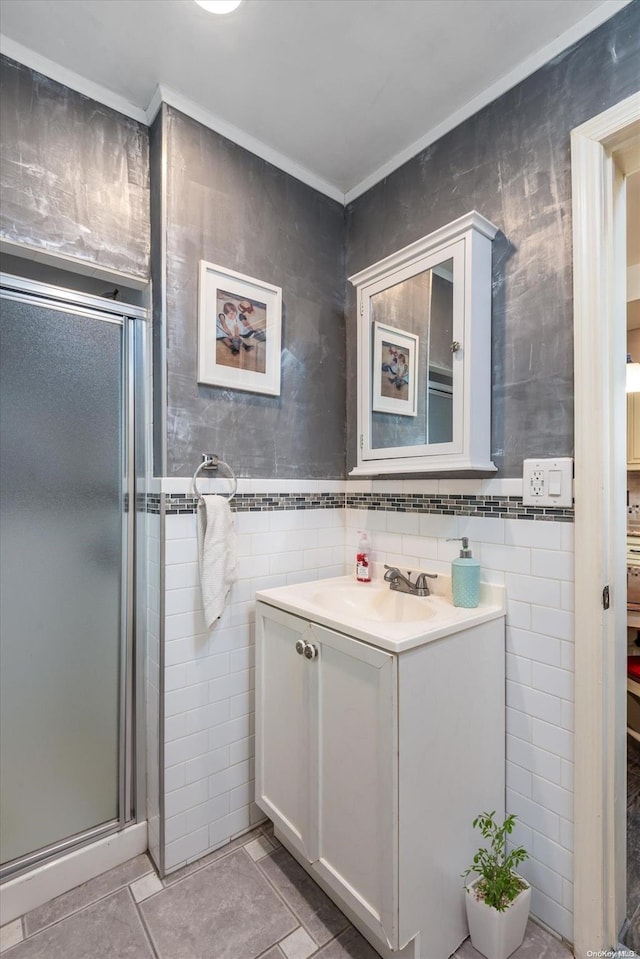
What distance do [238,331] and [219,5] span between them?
0.80 m

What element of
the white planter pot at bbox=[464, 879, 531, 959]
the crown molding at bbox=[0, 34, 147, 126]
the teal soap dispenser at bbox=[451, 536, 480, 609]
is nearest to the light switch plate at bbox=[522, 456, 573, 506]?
the teal soap dispenser at bbox=[451, 536, 480, 609]

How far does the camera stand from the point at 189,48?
128 cm

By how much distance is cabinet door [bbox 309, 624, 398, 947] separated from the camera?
1.03m

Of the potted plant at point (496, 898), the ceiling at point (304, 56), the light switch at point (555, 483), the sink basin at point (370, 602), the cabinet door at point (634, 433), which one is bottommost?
the potted plant at point (496, 898)

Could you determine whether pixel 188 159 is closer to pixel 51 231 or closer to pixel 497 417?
pixel 51 231

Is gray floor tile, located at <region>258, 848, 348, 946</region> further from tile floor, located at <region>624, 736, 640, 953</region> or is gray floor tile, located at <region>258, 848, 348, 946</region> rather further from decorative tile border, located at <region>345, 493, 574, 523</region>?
decorative tile border, located at <region>345, 493, 574, 523</region>

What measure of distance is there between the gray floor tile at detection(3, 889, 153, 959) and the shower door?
190mm

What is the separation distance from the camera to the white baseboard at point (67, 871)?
1.25 m

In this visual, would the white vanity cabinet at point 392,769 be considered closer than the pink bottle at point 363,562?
Yes

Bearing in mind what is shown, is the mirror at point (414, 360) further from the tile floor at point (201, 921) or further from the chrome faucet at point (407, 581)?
the tile floor at point (201, 921)

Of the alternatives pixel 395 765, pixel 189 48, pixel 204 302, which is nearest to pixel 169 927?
pixel 395 765

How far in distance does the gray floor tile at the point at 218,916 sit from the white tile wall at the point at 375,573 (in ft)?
0.32

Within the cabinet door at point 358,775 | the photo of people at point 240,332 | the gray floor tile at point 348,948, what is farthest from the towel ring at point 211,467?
the gray floor tile at point 348,948

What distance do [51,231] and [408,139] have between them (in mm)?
1241
